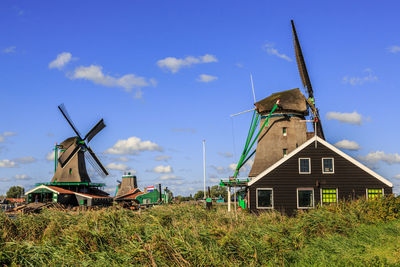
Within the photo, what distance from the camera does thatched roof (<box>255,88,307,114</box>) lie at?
35188mm

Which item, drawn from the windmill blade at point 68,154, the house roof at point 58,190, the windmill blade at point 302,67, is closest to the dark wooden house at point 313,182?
the windmill blade at point 302,67

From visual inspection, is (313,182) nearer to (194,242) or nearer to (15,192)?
(194,242)

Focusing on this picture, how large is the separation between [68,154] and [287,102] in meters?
33.8

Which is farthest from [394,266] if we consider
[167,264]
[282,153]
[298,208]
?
[282,153]

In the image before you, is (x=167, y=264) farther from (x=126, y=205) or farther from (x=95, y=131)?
(x=95, y=131)

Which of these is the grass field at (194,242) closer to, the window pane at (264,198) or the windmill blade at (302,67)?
the window pane at (264,198)

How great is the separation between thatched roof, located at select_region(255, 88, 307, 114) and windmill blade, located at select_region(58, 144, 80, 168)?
100 ft

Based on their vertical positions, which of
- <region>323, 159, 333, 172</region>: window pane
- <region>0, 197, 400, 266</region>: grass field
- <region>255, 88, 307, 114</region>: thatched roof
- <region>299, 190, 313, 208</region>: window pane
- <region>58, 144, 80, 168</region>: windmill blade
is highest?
<region>255, 88, 307, 114</region>: thatched roof

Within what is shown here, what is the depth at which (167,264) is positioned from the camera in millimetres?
13742

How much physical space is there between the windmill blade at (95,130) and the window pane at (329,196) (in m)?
39.8

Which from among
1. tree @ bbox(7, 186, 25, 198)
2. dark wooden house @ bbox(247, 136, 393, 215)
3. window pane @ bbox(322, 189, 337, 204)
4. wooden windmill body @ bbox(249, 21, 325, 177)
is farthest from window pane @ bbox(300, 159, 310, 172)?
tree @ bbox(7, 186, 25, 198)

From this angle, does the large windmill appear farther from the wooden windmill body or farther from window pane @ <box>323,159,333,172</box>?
window pane @ <box>323,159,333,172</box>

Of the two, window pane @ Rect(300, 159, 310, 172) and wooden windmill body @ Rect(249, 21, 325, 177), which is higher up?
wooden windmill body @ Rect(249, 21, 325, 177)

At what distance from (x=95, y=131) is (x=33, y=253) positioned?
4438 cm
